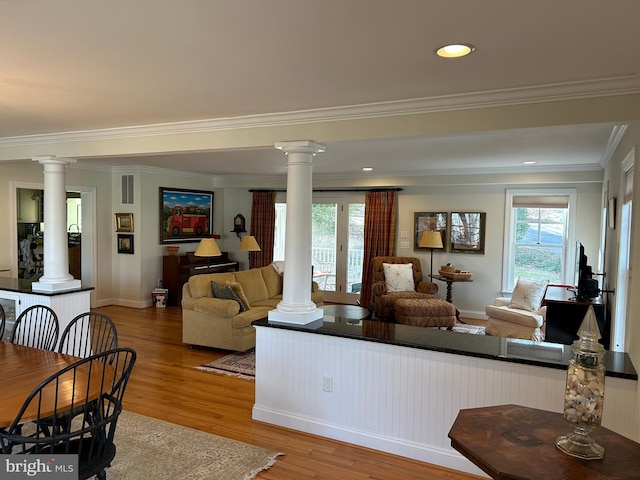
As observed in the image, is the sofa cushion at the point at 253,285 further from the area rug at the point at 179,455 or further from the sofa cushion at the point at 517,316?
the sofa cushion at the point at 517,316

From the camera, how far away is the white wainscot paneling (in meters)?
2.67

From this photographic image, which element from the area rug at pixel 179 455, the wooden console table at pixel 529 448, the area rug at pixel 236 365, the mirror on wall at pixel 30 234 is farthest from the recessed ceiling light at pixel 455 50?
the mirror on wall at pixel 30 234

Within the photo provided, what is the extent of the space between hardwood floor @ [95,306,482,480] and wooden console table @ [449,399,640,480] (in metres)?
1.37

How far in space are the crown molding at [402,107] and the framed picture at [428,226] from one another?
4587 mm

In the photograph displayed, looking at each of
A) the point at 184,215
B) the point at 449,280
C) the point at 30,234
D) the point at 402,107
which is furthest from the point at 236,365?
the point at 30,234

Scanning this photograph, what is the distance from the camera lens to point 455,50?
6.57ft

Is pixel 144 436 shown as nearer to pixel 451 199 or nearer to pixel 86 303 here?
pixel 86 303

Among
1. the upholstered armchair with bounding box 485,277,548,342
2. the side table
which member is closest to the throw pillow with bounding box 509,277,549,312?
the upholstered armchair with bounding box 485,277,548,342

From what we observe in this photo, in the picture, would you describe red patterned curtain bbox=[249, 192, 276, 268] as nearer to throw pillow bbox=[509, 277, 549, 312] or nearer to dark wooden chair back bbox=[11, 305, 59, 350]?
throw pillow bbox=[509, 277, 549, 312]

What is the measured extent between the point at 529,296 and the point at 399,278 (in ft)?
6.66

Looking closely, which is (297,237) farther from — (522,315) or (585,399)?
(522,315)

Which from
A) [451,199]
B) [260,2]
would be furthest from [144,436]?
[451,199]

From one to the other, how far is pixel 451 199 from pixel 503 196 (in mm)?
805

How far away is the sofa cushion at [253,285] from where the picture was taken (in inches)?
245
